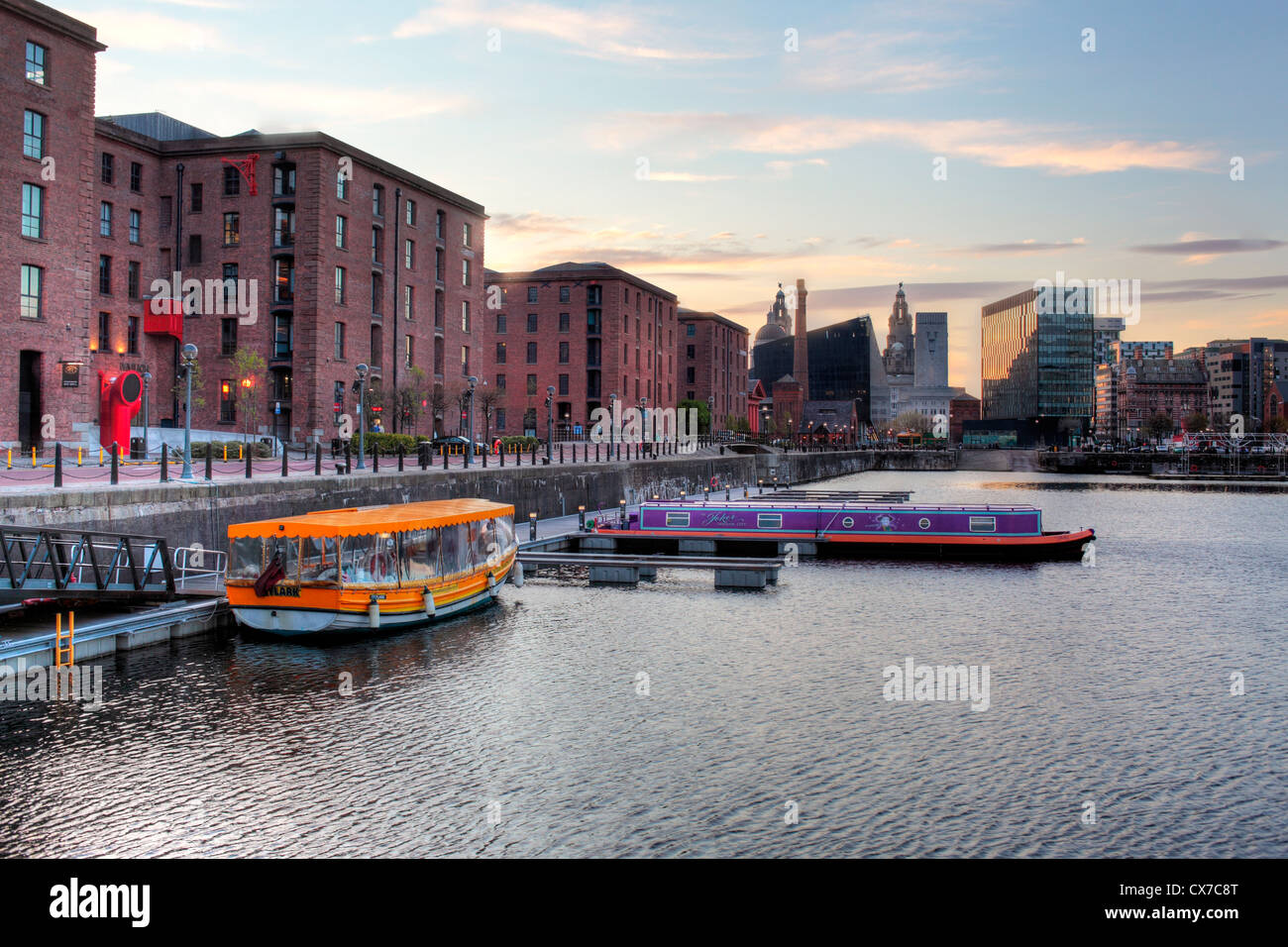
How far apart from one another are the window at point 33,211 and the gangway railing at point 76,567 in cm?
2462

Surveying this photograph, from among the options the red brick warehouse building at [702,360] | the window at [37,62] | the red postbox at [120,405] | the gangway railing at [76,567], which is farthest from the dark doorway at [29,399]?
the red brick warehouse building at [702,360]

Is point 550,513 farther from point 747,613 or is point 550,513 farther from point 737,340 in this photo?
point 737,340

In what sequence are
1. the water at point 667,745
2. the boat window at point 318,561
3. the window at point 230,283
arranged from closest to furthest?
the water at point 667,745, the boat window at point 318,561, the window at point 230,283

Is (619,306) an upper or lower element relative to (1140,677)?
upper

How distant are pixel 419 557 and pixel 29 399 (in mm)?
26349

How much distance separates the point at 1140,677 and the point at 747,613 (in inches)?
455

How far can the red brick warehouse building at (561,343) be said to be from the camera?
105312 mm

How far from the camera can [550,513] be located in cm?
5338

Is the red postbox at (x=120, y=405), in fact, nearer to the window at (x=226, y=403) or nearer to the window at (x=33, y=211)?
the window at (x=33, y=211)

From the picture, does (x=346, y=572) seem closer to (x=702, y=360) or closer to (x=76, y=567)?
(x=76, y=567)

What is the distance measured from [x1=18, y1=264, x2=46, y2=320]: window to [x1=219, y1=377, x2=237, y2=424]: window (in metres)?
21.6

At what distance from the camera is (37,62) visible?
43.0 m

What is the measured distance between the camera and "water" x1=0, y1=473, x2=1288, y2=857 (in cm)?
1380

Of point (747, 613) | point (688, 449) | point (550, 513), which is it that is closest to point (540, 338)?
point (688, 449)
